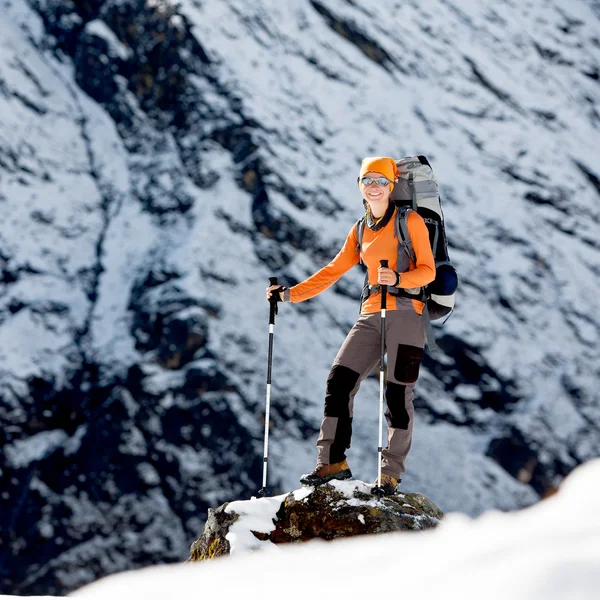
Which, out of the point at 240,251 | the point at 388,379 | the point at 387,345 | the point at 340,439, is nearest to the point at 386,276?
the point at 387,345

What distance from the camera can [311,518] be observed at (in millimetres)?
5738

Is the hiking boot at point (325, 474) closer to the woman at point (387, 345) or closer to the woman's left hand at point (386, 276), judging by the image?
the woman at point (387, 345)

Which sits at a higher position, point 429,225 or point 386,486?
point 429,225

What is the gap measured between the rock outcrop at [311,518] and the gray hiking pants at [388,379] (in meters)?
0.28

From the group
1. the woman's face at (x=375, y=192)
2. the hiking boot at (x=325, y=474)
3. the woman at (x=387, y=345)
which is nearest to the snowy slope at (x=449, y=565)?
the hiking boot at (x=325, y=474)

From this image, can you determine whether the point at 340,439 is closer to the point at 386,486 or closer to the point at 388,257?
the point at 386,486

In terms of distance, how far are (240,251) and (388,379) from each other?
4076cm

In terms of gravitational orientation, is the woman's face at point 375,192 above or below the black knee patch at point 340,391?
above

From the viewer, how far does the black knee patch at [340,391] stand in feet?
19.9

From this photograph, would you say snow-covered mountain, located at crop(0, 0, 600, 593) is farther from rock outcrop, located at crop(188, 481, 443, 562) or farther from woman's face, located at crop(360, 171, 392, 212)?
woman's face, located at crop(360, 171, 392, 212)

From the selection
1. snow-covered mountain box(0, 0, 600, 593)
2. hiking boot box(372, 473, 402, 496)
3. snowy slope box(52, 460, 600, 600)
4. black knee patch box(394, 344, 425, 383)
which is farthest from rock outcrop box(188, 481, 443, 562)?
snow-covered mountain box(0, 0, 600, 593)

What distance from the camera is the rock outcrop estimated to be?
561 cm

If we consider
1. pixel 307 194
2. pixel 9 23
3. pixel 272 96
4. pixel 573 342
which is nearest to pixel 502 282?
pixel 573 342

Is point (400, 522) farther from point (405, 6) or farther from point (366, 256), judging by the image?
point (405, 6)
